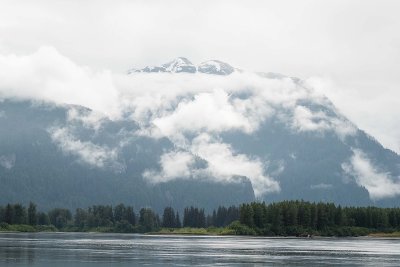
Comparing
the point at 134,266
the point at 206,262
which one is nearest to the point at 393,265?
the point at 206,262

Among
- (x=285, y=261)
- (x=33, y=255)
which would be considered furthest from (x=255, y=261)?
(x=33, y=255)

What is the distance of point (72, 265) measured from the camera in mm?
105312

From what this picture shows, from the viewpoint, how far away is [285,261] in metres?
121

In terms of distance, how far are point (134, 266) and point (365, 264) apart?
38.3 metres

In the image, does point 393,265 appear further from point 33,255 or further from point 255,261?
point 33,255

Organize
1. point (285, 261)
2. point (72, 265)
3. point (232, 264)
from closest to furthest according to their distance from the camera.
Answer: point (72, 265) < point (232, 264) < point (285, 261)

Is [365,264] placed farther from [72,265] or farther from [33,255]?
[33,255]

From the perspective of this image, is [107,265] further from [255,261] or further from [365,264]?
[365,264]

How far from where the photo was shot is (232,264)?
11225 cm

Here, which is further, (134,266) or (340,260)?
(340,260)

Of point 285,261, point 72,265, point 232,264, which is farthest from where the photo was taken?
point 285,261

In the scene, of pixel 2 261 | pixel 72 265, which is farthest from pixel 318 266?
pixel 2 261

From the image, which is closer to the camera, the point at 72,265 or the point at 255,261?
the point at 72,265

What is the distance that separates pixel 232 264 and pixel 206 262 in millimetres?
5998
